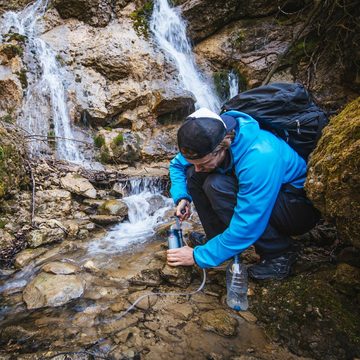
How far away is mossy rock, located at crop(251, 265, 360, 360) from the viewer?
1.66 m

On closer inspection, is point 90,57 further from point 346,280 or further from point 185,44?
point 346,280

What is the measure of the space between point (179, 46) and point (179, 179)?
7.79 m

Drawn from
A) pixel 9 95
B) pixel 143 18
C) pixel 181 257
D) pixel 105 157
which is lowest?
pixel 181 257

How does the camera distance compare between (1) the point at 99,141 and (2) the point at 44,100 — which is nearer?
(1) the point at 99,141

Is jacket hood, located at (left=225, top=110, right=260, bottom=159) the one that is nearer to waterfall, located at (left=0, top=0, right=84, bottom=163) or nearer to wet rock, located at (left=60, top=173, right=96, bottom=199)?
wet rock, located at (left=60, top=173, right=96, bottom=199)

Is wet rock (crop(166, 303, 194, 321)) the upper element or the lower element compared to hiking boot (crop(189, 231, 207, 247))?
lower

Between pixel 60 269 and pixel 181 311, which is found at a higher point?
pixel 60 269

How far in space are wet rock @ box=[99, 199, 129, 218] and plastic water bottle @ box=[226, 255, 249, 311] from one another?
237 centimetres

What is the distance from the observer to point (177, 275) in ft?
Result: 7.71

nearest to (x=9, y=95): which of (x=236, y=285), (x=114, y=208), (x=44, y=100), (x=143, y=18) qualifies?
(x=44, y=100)

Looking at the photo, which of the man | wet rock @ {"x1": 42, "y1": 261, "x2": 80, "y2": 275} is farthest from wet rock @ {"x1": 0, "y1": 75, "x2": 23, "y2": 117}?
the man

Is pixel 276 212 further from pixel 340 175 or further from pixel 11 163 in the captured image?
pixel 11 163

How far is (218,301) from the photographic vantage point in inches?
85.4

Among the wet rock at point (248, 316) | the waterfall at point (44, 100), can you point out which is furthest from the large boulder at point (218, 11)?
the wet rock at point (248, 316)
